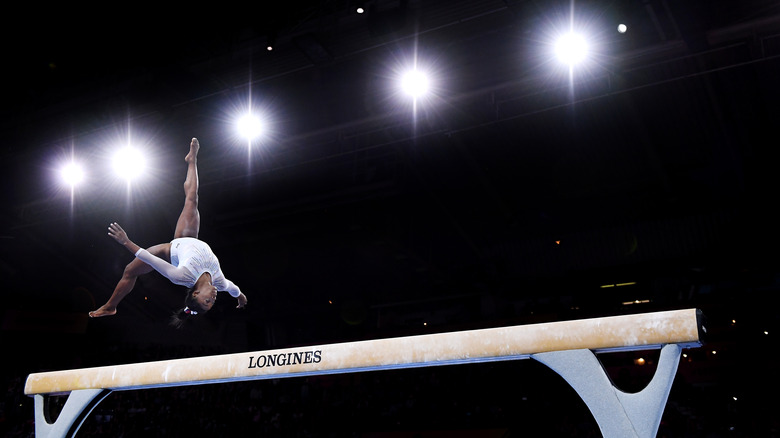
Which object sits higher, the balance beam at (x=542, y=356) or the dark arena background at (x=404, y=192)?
the dark arena background at (x=404, y=192)

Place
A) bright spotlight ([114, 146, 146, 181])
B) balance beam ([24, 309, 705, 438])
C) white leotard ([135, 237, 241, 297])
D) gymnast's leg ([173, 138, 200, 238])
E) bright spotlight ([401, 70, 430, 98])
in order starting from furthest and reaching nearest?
bright spotlight ([114, 146, 146, 181]), bright spotlight ([401, 70, 430, 98]), gymnast's leg ([173, 138, 200, 238]), white leotard ([135, 237, 241, 297]), balance beam ([24, 309, 705, 438])

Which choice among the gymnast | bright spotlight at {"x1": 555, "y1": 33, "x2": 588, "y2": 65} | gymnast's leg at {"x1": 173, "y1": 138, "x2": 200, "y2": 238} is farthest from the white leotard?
bright spotlight at {"x1": 555, "y1": 33, "x2": 588, "y2": 65}

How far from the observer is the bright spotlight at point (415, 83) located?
833cm

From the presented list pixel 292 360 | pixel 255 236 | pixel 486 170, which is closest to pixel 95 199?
pixel 255 236

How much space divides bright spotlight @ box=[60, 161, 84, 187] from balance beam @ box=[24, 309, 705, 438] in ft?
25.5

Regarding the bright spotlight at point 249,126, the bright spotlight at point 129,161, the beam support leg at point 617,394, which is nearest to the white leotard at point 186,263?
the beam support leg at point 617,394

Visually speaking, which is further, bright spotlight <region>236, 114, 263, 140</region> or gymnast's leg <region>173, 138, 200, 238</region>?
bright spotlight <region>236, 114, 263, 140</region>

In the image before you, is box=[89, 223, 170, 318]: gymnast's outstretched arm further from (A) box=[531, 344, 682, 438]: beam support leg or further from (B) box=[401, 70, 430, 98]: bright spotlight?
(B) box=[401, 70, 430, 98]: bright spotlight

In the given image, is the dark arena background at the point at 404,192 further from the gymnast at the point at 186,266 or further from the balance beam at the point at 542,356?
the balance beam at the point at 542,356

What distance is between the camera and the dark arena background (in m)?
7.79

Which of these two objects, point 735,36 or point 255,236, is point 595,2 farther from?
point 255,236

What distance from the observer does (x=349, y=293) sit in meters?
15.8

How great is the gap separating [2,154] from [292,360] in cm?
974

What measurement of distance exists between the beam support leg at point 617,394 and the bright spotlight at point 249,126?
745 centimetres
